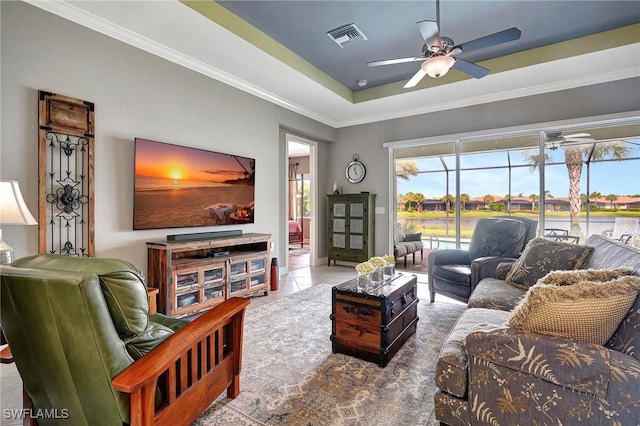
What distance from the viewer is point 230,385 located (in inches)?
70.1

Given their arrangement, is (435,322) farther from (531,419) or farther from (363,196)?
(363,196)

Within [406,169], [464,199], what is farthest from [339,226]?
[464,199]

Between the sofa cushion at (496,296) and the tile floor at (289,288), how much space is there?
1343 millimetres

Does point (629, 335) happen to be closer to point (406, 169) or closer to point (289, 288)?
point (289, 288)

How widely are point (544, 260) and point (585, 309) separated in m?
1.48

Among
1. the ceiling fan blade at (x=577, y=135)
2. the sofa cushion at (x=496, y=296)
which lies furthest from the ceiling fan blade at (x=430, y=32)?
the ceiling fan blade at (x=577, y=135)

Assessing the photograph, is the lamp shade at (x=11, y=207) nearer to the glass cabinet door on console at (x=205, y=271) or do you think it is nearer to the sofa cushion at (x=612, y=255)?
the glass cabinet door on console at (x=205, y=271)

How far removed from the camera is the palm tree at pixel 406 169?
5382 mm

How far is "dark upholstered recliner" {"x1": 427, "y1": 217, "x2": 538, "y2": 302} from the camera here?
3102mm

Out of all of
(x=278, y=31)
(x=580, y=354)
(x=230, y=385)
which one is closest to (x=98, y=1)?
(x=278, y=31)

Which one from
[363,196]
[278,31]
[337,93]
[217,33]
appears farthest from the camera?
[363,196]

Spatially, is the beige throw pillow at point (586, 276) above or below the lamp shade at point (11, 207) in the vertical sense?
below

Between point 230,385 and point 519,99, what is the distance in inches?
195

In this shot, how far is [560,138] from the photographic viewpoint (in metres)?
4.19
